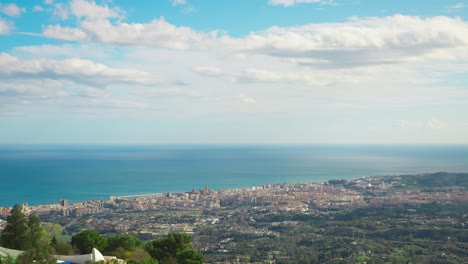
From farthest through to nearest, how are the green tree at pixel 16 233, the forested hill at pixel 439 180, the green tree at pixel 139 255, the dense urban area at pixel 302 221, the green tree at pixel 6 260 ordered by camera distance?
the forested hill at pixel 439 180
the dense urban area at pixel 302 221
the green tree at pixel 139 255
the green tree at pixel 16 233
the green tree at pixel 6 260

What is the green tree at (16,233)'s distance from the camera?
13.5 metres

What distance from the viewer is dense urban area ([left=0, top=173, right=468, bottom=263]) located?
84.3ft

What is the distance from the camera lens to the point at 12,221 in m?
13.6

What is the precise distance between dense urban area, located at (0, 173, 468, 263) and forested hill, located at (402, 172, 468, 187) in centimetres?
11

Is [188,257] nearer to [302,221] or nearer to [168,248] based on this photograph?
[168,248]

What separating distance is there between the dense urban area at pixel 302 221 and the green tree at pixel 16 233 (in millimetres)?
11647

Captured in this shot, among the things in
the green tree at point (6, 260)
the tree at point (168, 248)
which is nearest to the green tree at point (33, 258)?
the green tree at point (6, 260)

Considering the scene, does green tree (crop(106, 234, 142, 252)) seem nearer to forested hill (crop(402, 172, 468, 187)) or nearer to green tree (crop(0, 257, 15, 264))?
green tree (crop(0, 257, 15, 264))

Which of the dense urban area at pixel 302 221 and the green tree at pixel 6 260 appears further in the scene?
the dense urban area at pixel 302 221

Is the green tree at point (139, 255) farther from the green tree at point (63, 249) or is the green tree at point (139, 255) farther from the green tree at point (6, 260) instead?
the green tree at point (6, 260)

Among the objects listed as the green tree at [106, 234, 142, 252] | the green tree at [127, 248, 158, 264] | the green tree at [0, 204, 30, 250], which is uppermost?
the green tree at [0, 204, 30, 250]

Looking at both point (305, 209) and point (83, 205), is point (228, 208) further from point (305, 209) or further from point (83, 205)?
point (83, 205)

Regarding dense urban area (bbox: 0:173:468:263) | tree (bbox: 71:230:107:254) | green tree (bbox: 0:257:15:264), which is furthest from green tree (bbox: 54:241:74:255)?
dense urban area (bbox: 0:173:468:263)

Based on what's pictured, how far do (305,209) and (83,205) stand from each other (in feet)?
59.5
